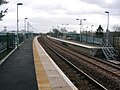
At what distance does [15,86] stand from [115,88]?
4580 mm

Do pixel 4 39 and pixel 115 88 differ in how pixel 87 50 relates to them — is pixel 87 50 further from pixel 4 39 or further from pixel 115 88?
pixel 115 88

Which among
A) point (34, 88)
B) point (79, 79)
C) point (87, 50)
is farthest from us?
point (87, 50)

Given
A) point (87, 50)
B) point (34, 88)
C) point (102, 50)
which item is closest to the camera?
point (34, 88)

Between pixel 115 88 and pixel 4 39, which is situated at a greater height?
pixel 4 39

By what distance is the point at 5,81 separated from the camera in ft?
37.7

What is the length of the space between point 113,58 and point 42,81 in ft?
62.6

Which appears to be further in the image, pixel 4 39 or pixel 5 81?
pixel 4 39

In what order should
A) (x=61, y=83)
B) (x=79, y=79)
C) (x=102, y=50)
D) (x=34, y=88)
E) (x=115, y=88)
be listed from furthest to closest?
1. (x=102, y=50)
2. (x=79, y=79)
3. (x=115, y=88)
4. (x=61, y=83)
5. (x=34, y=88)

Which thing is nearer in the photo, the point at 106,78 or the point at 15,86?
the point at 15,86

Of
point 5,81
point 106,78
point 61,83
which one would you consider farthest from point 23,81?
point 106,78

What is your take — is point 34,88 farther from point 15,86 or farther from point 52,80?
point 52,80

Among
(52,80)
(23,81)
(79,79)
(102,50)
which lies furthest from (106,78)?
(102,50)

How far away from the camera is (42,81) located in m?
11.5

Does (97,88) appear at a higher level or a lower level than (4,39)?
lower
